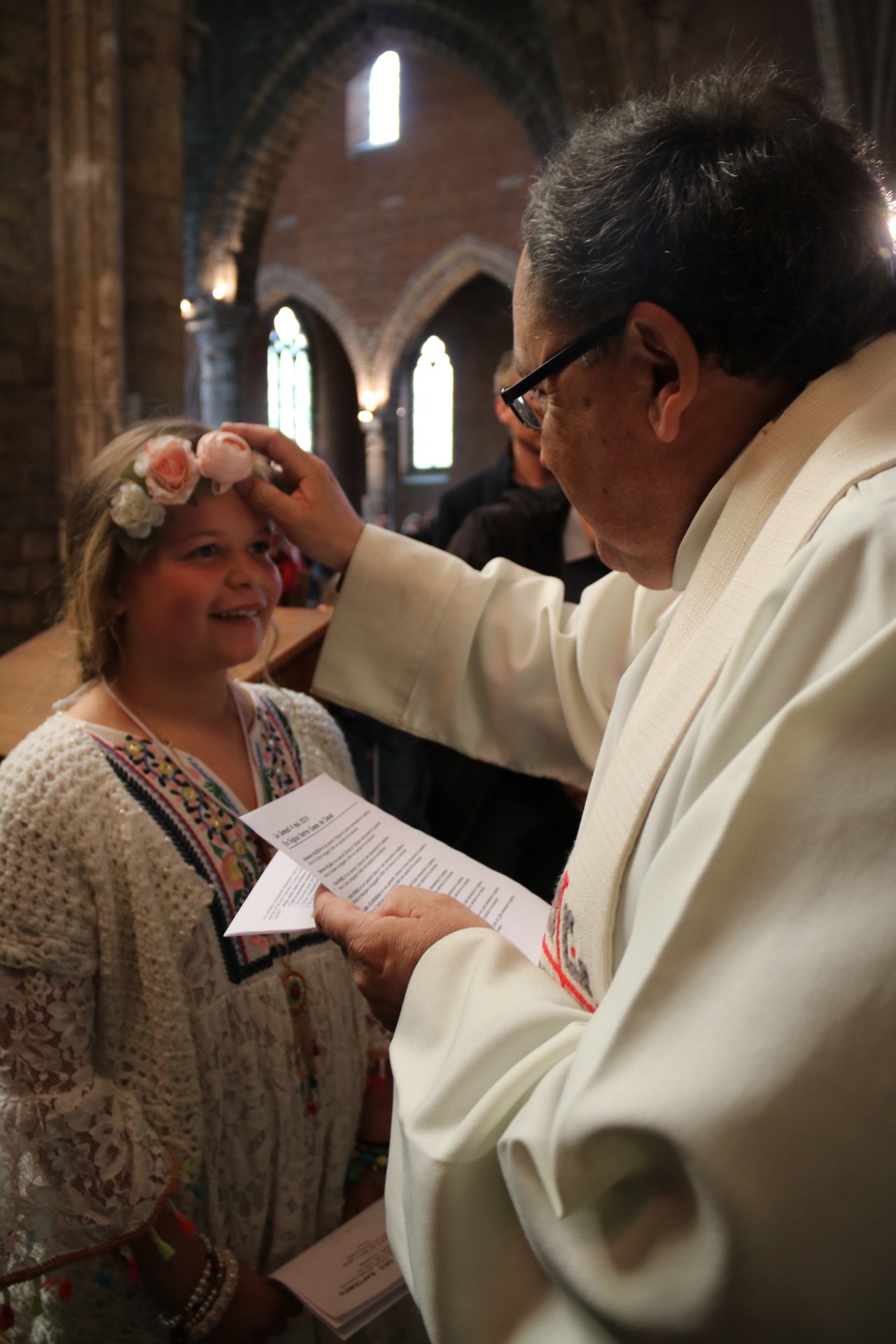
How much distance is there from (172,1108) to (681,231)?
4.37 ft

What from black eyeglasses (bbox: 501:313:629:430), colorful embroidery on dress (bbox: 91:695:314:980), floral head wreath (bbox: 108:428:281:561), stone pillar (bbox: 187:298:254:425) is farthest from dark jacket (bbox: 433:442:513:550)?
stone pillar (bbox: 187:298:254:425)

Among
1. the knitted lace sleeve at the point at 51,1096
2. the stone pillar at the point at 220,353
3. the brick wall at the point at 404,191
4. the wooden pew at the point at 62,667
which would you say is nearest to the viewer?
the knitted lace sleeve at the point at 51,1096

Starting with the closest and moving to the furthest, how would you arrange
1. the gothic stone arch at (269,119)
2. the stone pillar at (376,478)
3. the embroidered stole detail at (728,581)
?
the embroidered stole detail at (728,581), the gothic stone arch at (269,119), the stone pillar at (376,478)

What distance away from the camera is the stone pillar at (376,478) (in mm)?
20344

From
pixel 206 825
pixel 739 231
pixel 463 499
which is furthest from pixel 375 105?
pixel 739 231

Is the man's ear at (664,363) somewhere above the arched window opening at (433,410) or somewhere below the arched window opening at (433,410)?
below

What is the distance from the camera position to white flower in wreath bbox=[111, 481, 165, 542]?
165 centimetres

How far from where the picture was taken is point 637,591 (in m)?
1.97

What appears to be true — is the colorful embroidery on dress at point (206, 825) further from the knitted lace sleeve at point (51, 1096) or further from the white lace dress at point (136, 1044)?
the knitted lace sleeve at point (51, 1096)

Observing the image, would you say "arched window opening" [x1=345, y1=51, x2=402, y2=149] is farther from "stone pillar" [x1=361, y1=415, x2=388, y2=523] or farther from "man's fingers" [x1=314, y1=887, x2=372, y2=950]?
"man's fingers" [x1=314, y1=887, x2=372, y2=950]

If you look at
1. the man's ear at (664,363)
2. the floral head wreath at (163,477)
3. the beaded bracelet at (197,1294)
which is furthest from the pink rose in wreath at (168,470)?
the beaded bracelet at (197,1294)

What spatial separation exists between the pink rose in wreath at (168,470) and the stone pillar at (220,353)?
480 inches

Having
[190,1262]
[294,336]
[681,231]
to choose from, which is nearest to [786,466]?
[681,231]

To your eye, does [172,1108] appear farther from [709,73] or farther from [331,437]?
[331,437]
